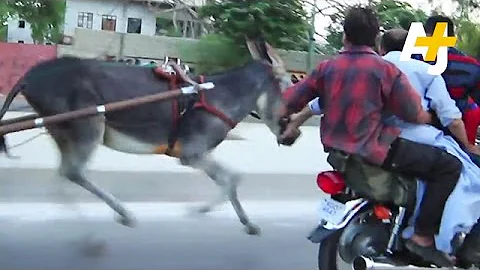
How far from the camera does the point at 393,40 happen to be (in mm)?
5949

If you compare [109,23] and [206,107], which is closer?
[206,107]

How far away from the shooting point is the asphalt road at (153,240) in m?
6.70

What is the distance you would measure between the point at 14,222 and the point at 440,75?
397 centimetres

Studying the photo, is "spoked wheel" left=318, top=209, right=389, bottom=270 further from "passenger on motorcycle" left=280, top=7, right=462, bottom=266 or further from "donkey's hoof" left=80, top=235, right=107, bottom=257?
"donkey's hoof" left=80, top=235, right=107, bottom=257

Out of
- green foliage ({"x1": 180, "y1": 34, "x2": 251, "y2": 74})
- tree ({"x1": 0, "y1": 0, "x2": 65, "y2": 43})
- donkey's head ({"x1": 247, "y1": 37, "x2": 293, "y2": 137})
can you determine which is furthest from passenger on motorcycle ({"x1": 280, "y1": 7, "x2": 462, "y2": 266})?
tree ({"x1": 0, "y1": 0, "x2": 65, "y2": 43})

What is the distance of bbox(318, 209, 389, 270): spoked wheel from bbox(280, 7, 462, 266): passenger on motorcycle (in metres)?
0.19

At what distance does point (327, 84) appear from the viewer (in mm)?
5289

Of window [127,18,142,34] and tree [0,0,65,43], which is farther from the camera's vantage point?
window [127,18,142,34]

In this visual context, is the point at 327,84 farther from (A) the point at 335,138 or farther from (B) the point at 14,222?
(B) the point at 14,222

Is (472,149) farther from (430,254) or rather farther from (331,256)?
(331,256)

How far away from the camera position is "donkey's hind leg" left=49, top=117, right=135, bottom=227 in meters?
7.15

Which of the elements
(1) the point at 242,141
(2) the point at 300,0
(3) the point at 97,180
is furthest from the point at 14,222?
(2) the point at 300,0

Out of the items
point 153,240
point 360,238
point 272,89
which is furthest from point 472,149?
point 153,240

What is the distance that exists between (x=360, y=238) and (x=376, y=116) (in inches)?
28.6
